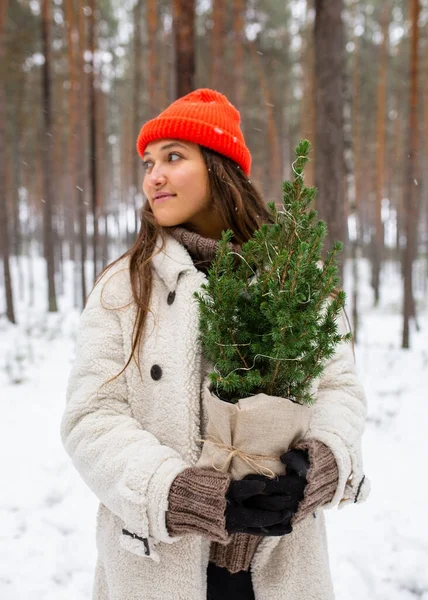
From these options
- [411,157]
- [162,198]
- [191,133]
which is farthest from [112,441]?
[411,157]

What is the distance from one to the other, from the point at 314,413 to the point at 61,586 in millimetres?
2325

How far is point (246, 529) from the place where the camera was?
1.02 meters

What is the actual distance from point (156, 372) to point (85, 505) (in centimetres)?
283

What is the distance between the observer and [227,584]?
1340 mm

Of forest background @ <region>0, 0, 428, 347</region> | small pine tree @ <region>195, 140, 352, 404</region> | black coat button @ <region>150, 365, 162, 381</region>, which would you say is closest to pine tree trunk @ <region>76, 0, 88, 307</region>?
forest background @ <region>0, 0, 428, 347</region>

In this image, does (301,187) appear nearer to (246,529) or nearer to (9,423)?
(246,529)

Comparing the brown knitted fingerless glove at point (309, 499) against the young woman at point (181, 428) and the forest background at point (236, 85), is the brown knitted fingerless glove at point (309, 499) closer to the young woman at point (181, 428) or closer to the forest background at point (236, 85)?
the young woman at point (181, 428)

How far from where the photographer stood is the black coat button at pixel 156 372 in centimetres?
125

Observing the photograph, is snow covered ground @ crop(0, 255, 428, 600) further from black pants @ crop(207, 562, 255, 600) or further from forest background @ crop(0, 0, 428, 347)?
forest background @ crop(0, 0, 428, 347)

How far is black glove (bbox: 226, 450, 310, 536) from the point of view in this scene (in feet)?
3.27

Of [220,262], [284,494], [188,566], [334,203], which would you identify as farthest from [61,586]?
[334,203]

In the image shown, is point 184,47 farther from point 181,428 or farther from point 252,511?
point 252,511

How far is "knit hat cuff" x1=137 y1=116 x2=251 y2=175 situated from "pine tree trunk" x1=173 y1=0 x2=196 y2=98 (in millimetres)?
3703

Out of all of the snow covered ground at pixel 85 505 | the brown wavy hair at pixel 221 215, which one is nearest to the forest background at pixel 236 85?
the brown wavy hair at pixel 221 215
